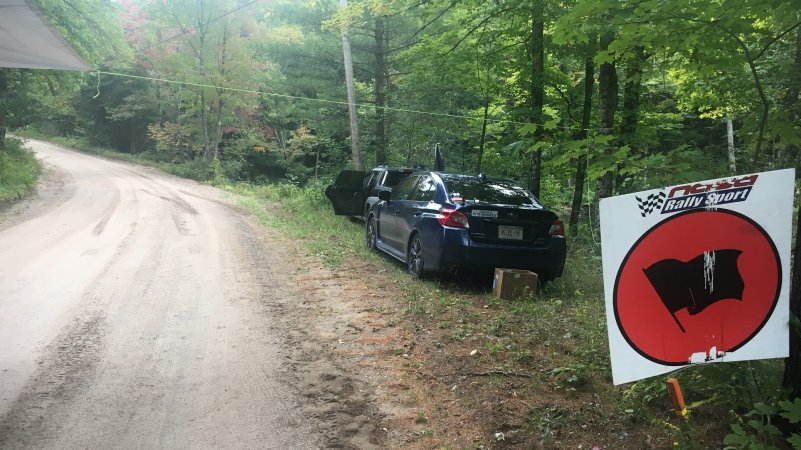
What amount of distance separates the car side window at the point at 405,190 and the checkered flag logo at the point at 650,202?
→ 239 inches

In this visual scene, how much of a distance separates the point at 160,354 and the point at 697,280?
4.47 m

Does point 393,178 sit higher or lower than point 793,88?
lower

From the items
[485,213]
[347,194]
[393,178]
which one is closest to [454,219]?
[485,213]

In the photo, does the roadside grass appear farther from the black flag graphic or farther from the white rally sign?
the black flag graphic

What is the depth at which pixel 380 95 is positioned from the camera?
19.4 metres

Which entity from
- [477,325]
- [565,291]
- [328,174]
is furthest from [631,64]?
[328,174]

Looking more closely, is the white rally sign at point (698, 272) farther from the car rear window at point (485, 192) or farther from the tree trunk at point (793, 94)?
the car rear window at point (485, 192)

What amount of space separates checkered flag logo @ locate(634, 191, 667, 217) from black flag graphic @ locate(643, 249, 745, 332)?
252mm

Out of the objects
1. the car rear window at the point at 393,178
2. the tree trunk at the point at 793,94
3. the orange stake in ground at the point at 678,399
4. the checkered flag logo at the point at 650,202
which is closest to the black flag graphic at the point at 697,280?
the checkered flag logo at the point at 650,202

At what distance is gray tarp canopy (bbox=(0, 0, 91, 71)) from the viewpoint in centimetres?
403

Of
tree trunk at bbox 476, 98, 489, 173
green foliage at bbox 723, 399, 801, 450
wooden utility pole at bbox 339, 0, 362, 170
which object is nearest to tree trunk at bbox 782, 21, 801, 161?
green foliage at bbox 723, 399, 801, 450

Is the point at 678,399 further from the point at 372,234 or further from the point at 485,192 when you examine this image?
the point at 372,234

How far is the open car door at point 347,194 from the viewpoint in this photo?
45.0 feet

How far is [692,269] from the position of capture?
2436mm
